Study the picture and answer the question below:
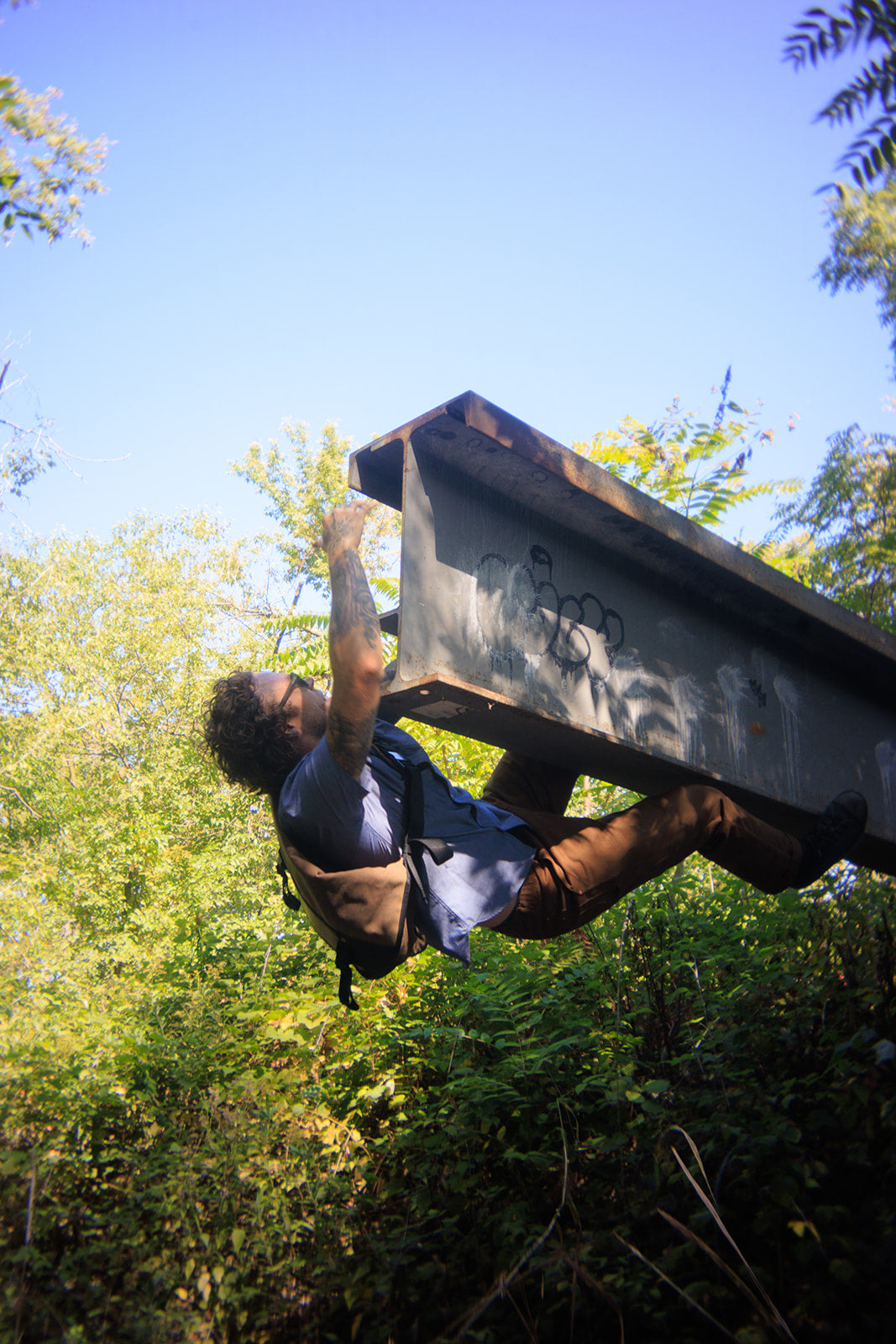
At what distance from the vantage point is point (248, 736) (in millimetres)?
3152

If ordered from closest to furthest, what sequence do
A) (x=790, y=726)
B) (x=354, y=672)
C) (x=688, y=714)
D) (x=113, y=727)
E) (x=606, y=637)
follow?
1. (x=354, y=672)
2. (x=606, y=637)
3. (x=688, y=714)
4. (x=790, y=726)
5. (x=113, y=727)

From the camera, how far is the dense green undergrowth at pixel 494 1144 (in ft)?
7.89

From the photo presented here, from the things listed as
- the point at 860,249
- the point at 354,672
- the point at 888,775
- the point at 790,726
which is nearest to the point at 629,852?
the point at 790,726

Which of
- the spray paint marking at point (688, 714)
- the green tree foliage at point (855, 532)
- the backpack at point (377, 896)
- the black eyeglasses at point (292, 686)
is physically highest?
the green tree foliage at point (855, 532)

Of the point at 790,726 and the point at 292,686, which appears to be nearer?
the point at 292,686

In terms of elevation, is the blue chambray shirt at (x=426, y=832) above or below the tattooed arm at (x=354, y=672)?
below

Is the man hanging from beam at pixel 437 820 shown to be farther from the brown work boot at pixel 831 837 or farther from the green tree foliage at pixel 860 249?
the green tree foliage at pixel 860 249

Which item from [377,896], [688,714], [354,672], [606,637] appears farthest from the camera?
[688,714]

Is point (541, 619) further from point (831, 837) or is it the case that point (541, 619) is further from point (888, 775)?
point (888, 775)

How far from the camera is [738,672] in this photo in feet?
12.3

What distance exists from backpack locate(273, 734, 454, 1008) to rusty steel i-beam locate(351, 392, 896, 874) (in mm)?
371

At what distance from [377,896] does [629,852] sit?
1.02 metres

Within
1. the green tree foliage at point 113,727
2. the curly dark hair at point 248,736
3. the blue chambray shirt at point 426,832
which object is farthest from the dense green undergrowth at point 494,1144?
the green tree foliage at point 113,727

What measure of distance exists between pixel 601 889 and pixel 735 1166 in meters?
0.98
